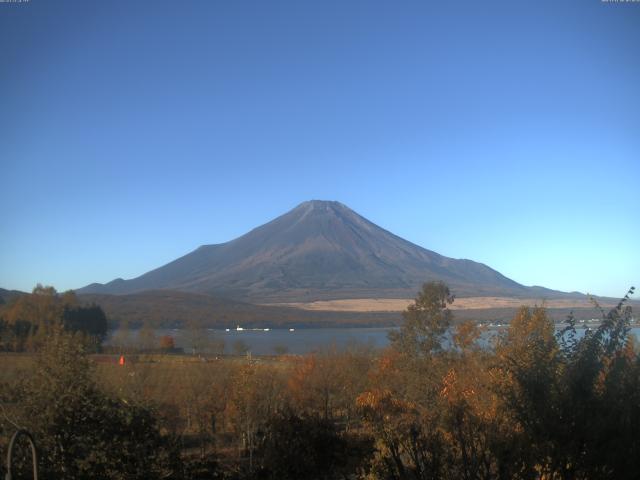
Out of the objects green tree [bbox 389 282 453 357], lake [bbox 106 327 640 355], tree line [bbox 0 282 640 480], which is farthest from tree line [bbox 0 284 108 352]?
tree line [bbox 0 282 640 480]

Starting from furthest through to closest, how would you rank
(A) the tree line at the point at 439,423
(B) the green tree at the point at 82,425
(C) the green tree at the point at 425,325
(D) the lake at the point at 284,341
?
(D) the lake at the point at 284,341
(C) the green tree at the point at 425,325
(B) the green tree at the point at 82,425
(A) the tree line at the point at 439,423

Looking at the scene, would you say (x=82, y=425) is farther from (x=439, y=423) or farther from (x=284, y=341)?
(x=284, y=341)

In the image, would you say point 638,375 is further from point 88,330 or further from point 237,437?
point 88,330

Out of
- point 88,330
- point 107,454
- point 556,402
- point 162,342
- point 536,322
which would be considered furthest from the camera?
point 162,342

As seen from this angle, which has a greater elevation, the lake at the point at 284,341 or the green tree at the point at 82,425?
the green tree at the point at 82,425

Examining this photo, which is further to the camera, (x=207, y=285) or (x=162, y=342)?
(x=207, y=285)

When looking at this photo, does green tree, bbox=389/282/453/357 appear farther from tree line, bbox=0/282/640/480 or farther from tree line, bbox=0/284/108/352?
tree line, bbox=0/284/108/352

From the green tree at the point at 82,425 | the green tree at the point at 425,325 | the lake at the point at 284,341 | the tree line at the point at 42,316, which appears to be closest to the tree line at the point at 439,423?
the green tree at the point at 82,425

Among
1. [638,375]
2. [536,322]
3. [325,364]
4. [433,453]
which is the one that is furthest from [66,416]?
[325,364]

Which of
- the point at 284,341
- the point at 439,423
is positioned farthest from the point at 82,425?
the point at 284,341

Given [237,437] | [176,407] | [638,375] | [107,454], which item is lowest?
[237,437]

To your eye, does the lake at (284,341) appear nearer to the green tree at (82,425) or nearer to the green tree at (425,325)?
the green tree at (425,325)
